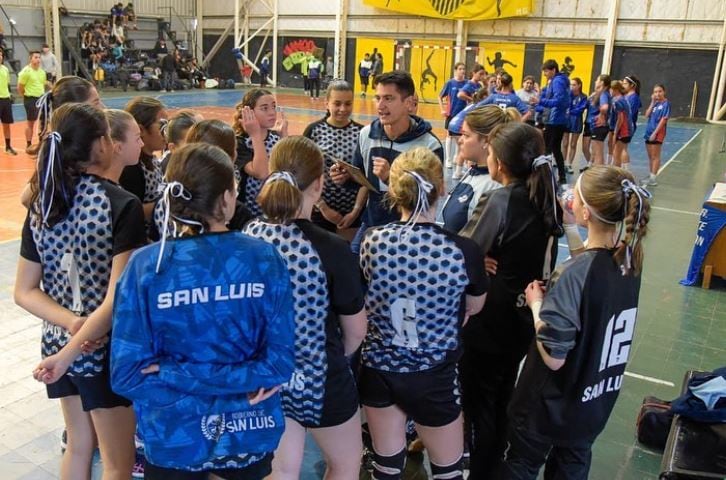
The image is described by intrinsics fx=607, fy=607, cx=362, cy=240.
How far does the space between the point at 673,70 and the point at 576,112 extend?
13426 mm

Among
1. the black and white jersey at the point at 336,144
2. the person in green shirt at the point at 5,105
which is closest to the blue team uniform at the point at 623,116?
the black and white jersey at the point at 336,144

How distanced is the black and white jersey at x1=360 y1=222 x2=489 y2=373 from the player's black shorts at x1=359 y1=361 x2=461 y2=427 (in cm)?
4

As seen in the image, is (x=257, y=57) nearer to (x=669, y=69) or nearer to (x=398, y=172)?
(x=669, y=69)

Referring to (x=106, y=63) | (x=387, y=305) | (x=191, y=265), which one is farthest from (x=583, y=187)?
(x=106, y=63)

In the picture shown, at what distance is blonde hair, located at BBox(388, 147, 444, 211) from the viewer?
7.88ft

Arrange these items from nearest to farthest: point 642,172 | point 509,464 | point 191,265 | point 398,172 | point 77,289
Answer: point 191,265 < point 77,289 < point 398,172 < point 509,464 < point 642,172

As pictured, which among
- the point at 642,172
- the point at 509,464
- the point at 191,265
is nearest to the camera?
the point at 191,265

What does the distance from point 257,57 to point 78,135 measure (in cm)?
3123

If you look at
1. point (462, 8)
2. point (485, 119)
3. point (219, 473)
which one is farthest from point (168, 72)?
point (219, 473)

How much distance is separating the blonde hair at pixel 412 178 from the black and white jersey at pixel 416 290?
109 millimetres

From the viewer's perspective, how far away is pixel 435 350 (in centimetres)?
244

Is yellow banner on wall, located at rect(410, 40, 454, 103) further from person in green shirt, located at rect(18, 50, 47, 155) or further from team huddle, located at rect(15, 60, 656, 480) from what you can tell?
team huddle, located at rect(15, 60, 656, 480)

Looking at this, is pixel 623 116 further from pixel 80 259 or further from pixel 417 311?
pixel 80 259

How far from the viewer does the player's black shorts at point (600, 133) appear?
1138 cm
